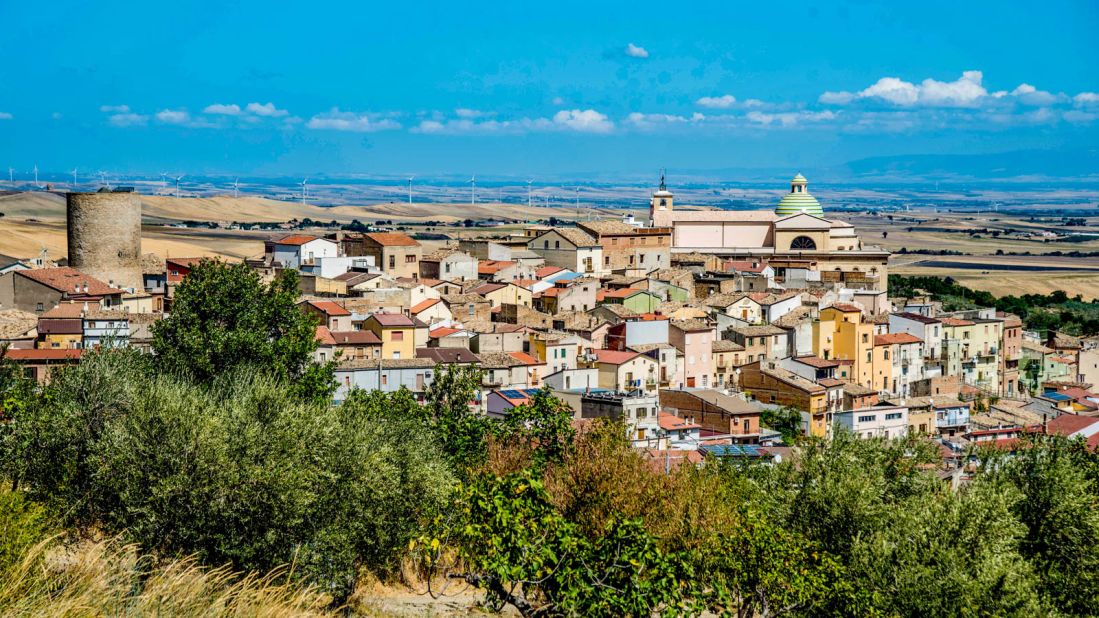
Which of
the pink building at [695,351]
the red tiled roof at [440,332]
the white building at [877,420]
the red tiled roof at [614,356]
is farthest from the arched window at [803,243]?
the red tiled roof at [440,332]

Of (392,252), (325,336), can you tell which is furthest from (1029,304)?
(325,336)

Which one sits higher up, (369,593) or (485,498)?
(485,498)

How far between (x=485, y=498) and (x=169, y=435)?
3.63m

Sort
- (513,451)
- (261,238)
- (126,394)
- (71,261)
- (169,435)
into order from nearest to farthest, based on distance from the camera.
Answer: (169,435) < (126,394) < (513,451) < (71,261) < (261,238)

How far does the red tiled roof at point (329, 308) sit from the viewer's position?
122 feet

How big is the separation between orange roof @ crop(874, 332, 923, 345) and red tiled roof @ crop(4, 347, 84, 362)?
23.6 m

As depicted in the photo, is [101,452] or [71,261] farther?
[71,261]

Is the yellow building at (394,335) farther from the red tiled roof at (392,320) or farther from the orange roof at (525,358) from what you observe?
the orange roof at (525,358)

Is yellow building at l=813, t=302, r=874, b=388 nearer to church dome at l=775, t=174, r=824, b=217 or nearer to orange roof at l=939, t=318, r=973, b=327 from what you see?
orange roof at l=939, t=318, r=973, b=327

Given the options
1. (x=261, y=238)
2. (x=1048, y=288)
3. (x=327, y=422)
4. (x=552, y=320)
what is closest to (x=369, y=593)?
(x=327, y=422)

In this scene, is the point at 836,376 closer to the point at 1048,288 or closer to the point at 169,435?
the point at 169,435

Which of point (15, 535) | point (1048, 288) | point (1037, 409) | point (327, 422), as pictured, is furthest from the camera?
point (1048, 288)

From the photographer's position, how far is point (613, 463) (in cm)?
1630

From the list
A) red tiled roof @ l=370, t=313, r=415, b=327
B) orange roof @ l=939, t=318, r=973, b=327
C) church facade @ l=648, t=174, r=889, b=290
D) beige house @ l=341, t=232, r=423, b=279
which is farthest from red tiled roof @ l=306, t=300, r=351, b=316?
church facade @ l=648, t=174, r=889, b=290
